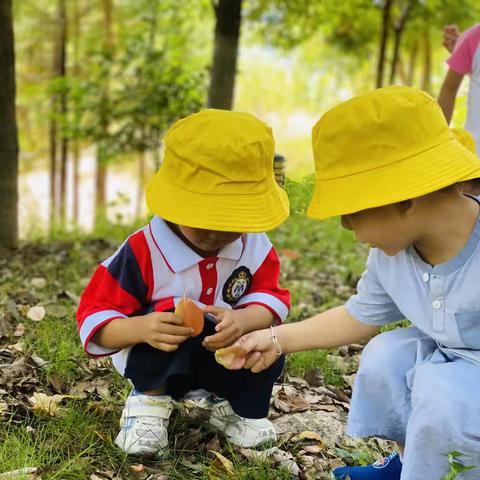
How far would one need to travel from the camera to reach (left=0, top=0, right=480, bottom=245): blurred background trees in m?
5.67

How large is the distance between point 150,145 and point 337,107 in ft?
28.0

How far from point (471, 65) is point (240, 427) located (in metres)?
2.71

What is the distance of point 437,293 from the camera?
189 cm

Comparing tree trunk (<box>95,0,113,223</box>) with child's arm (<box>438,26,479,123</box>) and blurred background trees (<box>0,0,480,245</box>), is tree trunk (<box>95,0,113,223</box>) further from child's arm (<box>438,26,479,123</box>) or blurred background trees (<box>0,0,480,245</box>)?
child's arm (<box>438,26,479,123</box>)

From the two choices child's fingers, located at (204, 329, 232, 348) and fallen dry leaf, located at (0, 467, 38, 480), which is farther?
child's fingers, located at (204, 329, 232, 348)

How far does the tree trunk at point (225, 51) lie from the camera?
545cm

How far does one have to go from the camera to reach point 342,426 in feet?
8.19

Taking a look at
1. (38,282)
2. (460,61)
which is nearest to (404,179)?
(460,61)

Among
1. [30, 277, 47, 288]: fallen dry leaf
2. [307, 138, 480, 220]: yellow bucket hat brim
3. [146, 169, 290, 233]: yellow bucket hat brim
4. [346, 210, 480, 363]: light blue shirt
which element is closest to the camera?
[307, 138, 480, 220]: yellow bucket hat brim

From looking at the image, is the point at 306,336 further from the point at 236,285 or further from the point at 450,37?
the point at 450,37

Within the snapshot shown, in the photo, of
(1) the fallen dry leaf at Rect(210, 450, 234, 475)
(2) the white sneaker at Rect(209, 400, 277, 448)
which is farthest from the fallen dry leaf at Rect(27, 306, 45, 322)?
(1) the fallen dry leaf at Rect(210, 450, 234, 475)

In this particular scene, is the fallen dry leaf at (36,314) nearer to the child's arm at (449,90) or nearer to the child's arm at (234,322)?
the child's arm at (234,322)

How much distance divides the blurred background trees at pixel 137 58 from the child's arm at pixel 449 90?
6.53ft

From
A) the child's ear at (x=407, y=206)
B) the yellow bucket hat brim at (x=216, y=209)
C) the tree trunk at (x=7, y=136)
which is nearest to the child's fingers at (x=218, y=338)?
the yellow bucket hat brim at (x=216, y=209)
